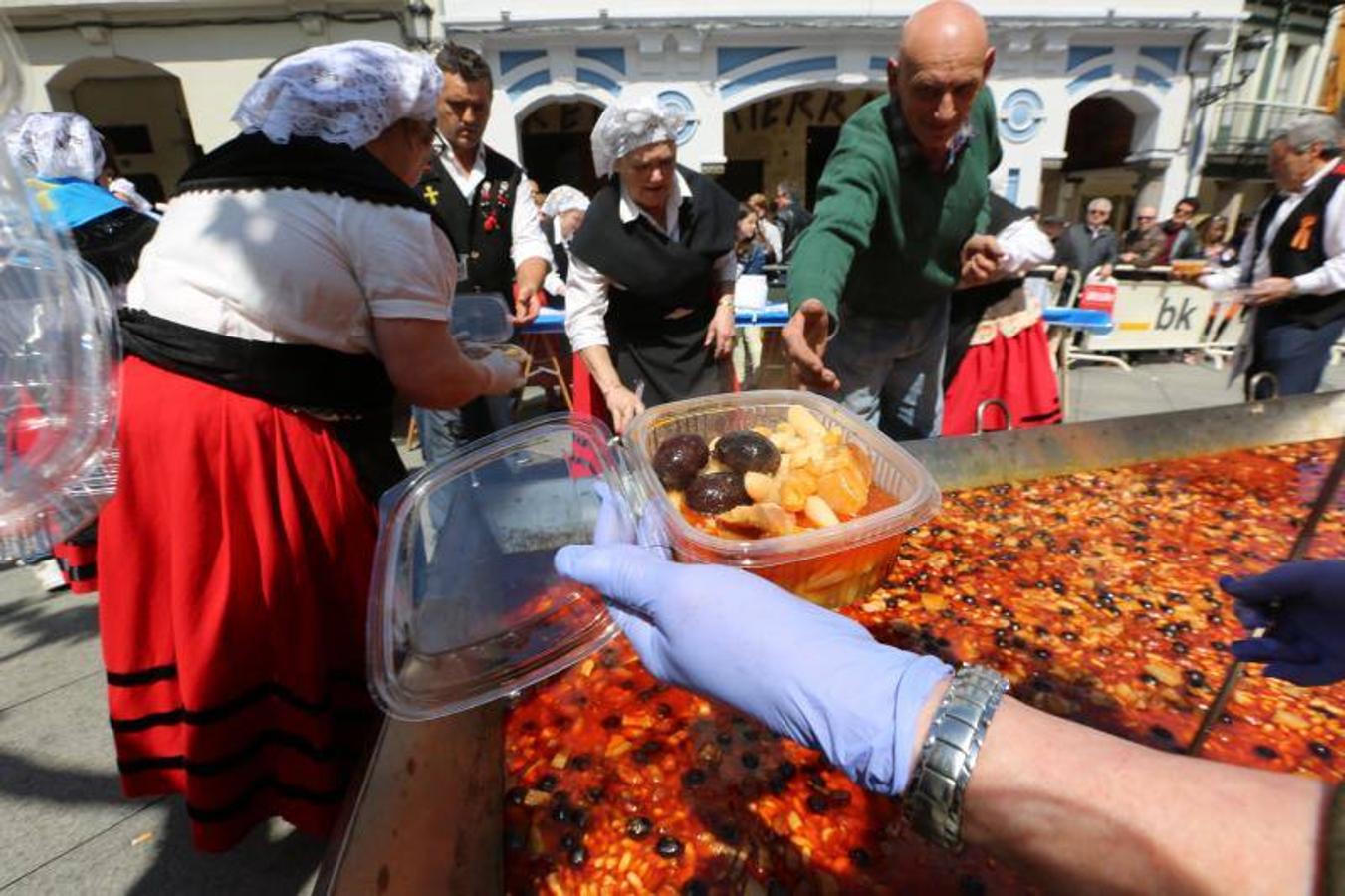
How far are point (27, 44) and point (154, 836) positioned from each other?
13607 mm

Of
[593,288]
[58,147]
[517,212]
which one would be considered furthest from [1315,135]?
[58,147]

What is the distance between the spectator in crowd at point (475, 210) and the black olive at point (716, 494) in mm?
1928

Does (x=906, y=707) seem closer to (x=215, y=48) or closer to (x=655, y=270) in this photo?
(x=655, y=270)

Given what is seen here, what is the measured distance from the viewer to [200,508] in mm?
1524

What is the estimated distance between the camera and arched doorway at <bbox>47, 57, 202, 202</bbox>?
13.1m

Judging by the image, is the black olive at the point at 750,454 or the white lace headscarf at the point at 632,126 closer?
the black olive at the point at 750,454

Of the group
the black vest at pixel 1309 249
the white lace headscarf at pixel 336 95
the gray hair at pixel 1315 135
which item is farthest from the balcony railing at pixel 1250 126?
the white lace headscarf at pixel 336 95

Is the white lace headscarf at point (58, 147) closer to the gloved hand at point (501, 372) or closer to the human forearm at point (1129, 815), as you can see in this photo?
the gloved hand at point (501, 372)

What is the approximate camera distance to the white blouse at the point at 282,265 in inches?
57.1

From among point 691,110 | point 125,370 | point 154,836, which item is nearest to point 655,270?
point 125,370

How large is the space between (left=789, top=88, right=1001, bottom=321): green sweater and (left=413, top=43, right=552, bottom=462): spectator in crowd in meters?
1.68

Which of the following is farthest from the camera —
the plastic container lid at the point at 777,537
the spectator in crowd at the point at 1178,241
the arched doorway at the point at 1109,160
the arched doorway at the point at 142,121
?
the arched doorway at the point at 1109,160

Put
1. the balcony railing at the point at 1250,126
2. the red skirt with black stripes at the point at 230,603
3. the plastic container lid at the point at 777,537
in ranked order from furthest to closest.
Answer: the balcony railing at the point at 1250,126 < the red skirt with black stripes at the point at 230,603 < the plastic container lid at the point at 777,537

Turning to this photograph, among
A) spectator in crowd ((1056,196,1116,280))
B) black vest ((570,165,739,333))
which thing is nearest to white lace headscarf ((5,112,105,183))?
black vest ((570,165,739,333))
